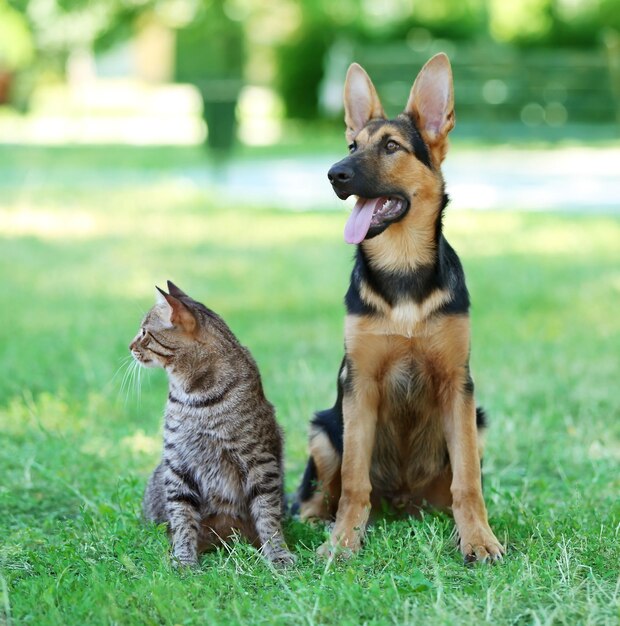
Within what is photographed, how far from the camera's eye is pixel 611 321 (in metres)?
9.26

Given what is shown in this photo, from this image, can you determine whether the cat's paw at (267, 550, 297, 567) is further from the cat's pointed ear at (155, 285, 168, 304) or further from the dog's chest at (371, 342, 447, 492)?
the cat's pointed ear at (155, 285, 168, 304)

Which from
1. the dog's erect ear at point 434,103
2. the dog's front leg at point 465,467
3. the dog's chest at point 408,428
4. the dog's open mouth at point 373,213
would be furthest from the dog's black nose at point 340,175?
the dog's front leg at point 465,467

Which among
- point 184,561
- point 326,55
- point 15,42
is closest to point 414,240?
point 184,561

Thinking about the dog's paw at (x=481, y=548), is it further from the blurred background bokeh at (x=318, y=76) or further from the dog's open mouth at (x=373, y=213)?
the blurred background bokeh at (x=318, y=76)

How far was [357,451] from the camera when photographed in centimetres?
492

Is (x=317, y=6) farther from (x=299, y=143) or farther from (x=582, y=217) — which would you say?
(x=582, y=217)

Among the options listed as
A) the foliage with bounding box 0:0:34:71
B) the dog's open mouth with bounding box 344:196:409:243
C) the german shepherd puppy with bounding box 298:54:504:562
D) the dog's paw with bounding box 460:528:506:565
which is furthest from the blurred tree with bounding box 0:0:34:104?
the dog's paw with bounding box 460:528:506:565

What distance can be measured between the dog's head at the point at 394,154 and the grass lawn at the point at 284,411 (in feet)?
4.59

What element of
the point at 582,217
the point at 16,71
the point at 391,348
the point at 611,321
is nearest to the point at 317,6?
the point at 16,71

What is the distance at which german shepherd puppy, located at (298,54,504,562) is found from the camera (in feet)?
15.8

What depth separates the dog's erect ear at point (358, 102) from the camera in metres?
5.16

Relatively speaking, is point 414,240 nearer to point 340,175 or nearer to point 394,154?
point 394,154

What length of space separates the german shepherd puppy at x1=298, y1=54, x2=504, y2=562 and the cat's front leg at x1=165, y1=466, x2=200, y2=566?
1.80 feet

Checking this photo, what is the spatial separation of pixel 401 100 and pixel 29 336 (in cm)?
1647
